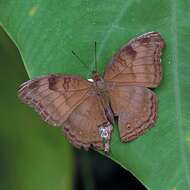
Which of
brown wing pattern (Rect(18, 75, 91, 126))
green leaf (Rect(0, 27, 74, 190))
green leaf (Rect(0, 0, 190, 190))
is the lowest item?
green leaf (Rect(0, 27, 74, 190))

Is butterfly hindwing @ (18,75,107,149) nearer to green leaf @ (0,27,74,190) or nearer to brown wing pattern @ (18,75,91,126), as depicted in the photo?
brown wing pattern @ (18,75,91,126)

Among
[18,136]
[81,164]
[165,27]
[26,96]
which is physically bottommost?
[81,164]

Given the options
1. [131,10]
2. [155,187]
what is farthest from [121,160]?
[131,10]

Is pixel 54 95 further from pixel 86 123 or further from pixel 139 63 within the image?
pixel 139 63

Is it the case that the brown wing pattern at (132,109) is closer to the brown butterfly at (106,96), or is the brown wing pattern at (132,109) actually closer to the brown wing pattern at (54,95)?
the brown butterfly at (106,96)

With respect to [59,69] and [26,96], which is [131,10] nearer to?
[59,69]

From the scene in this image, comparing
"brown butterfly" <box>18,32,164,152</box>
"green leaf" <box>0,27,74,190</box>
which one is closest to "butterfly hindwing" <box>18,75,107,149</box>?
"brown butterfly" <box>18,32,164,152</box>

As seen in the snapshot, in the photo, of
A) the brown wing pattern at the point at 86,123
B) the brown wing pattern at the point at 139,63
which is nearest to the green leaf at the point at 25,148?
the brown wing pattern at the point at 86,123
